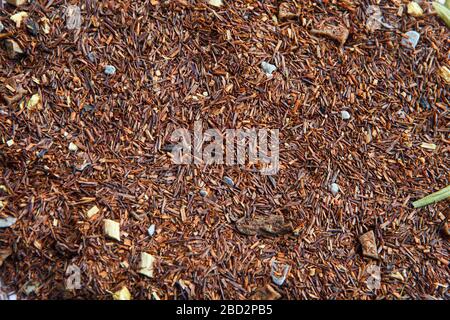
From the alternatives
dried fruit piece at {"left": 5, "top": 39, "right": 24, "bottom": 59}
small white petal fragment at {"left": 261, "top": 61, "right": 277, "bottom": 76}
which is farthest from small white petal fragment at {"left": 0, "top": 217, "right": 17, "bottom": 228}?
small white petal fragment at {"left": 261, "top": 61, "right": 277, "bottom": 76}

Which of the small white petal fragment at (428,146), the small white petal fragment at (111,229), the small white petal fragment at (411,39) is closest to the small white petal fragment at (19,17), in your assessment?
the small white petal fragment at (111,229)

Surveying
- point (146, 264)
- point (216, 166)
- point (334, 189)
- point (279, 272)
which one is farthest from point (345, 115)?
point (146, 264)

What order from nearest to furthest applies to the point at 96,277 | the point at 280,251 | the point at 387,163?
the point at 96,277 < the point at 280,251 < the point at 387,163

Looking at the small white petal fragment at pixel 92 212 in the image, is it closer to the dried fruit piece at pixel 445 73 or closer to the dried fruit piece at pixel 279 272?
the dried fruit piece at pixel 279 272

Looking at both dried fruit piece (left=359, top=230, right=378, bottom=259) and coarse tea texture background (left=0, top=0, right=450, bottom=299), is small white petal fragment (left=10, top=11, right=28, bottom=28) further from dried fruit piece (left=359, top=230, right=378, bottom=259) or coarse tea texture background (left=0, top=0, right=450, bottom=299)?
dried fruit piece (left=359, top=230, right=378, bottom=259)
